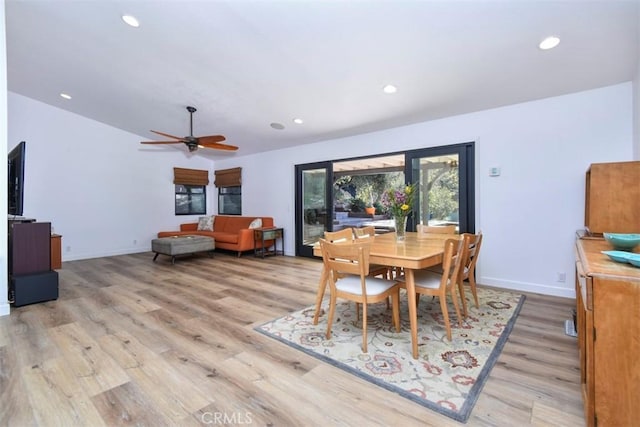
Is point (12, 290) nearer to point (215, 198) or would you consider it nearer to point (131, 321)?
point (131, 321)

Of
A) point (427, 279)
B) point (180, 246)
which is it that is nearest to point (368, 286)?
point (427, 279)

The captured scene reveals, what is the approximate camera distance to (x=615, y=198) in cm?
235

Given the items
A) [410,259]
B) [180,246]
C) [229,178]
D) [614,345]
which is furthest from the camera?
[229,178]

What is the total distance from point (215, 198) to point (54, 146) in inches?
137

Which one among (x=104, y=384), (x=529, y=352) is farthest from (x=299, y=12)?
(x=529, y=352)

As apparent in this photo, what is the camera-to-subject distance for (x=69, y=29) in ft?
10.7

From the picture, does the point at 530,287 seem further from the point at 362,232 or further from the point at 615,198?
the point at 362,232

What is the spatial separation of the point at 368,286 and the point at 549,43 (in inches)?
104

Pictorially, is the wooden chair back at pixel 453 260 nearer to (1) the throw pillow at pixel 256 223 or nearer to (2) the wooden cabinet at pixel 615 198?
(2) the wooden cabinet at pixel 615 198

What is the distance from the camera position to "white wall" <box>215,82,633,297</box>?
3.18 meters

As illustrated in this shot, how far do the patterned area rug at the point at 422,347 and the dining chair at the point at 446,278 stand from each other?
0.64ft

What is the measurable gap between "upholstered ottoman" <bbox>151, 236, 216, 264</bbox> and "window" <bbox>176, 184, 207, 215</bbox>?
6.57 feet

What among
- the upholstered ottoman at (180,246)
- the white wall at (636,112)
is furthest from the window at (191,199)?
the white wall at (636,112)

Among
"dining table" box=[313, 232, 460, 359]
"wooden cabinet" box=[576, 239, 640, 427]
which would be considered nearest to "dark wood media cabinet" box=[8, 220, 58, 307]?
"dining table" box=[313, 232, 460, 359]
